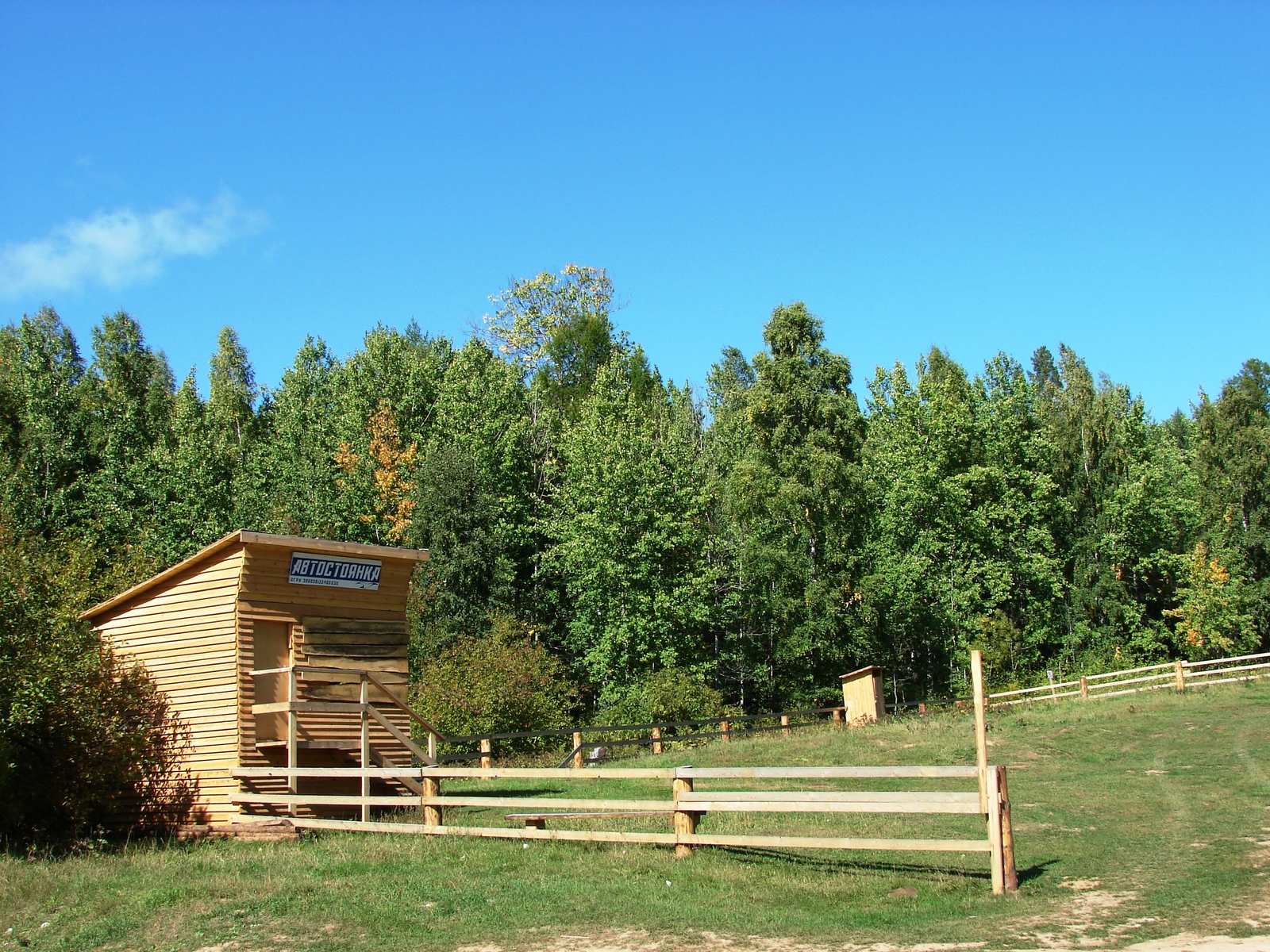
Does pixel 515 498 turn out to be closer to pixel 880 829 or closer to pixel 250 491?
pixel 250 491

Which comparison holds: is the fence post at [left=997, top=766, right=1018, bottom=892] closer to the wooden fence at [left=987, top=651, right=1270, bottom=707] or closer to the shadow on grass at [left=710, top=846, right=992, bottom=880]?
the shadow on grass at [left=710, top=846, right=992, bottom=880]

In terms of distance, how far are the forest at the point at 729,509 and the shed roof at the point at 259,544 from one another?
14062 mm

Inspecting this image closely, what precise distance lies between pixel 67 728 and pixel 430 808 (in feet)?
20.6

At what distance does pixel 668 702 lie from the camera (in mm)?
33844

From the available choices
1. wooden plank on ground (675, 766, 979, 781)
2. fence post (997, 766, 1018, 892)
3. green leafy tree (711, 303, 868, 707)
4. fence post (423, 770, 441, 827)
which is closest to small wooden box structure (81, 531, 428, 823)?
fence post (423, 770, 441, 827)

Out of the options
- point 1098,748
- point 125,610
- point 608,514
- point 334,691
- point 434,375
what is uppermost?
point 434,375

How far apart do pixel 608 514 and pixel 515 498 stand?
563cm

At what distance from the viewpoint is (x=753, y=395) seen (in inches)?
1654

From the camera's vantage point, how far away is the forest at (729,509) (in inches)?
1537

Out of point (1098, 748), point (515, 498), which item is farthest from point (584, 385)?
point (1098, 748)

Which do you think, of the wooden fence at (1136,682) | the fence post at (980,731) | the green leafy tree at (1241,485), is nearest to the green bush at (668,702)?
the wooden fence at (1136,682)

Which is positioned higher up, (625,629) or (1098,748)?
(625,629)

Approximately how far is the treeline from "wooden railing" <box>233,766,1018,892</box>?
18.8 metres

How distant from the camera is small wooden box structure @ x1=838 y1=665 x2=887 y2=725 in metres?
31.7
